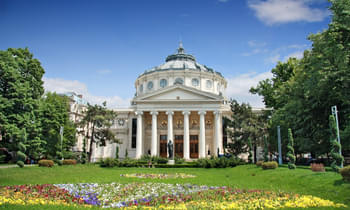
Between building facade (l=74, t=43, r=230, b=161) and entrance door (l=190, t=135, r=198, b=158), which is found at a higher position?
building facade (l=74, t=43, r=230, b=161)

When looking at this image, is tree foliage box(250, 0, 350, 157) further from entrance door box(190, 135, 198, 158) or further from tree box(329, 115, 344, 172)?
entrance door box(190, 135, 198, 158)

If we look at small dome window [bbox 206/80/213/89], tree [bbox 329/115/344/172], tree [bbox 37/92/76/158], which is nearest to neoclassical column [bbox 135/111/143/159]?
tree [bbox 37/92/76/158]

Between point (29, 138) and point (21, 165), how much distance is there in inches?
435

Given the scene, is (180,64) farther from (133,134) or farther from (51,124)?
(51,124)

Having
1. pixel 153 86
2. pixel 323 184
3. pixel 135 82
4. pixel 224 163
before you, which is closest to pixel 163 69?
pixel 153 86

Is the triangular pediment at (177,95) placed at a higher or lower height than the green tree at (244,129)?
higher

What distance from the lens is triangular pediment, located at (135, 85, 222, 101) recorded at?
4781 centimetres

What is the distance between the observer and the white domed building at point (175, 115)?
4734 cm

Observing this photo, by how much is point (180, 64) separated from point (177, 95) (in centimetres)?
1550

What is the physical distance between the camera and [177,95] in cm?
4841

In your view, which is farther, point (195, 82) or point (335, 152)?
point (195, 82)

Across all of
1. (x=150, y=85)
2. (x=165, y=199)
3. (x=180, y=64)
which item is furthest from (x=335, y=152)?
(x=180, y=64)

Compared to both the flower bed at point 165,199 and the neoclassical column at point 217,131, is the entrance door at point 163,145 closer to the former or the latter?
the neoclassical column at point 217,131

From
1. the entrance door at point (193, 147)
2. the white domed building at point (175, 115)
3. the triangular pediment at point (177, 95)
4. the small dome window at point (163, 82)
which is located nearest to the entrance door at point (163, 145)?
the white domed building at point (175, 115)
